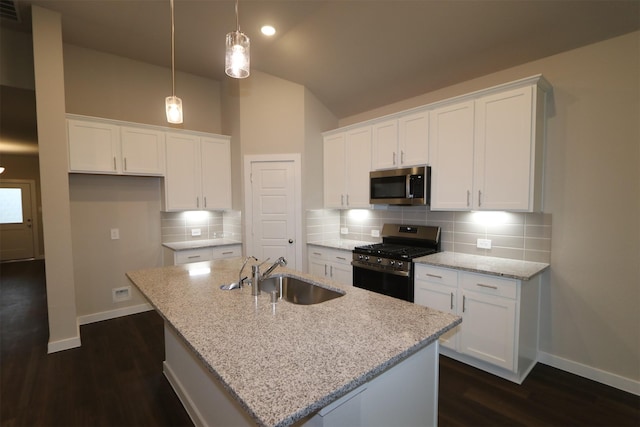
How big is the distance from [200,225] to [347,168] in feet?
7.51

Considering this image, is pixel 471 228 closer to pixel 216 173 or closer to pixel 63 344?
pixel 216 173

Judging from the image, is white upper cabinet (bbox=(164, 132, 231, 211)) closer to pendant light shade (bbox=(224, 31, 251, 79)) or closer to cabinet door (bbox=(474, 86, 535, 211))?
pendant light shade (bbox=(224, 31, 251, 79))

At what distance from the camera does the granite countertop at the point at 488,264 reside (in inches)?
91.9

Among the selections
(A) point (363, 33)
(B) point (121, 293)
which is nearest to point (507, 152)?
(A) point (363, 33)

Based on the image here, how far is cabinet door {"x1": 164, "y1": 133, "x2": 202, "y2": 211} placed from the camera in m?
3.87

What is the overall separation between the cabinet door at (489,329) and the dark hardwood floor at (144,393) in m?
0.19

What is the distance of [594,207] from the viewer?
240 cm

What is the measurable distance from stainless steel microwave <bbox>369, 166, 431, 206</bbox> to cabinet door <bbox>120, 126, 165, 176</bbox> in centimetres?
267

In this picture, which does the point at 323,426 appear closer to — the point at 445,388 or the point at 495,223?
the point at 445,388

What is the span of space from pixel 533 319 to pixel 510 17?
2.49 metres

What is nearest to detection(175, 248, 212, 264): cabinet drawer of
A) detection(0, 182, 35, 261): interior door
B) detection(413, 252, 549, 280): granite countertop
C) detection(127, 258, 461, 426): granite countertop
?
detection(127, 258, 461, 426): granite countertop

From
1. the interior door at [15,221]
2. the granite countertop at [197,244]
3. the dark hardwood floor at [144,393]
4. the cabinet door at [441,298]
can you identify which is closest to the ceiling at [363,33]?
the cabinet door at [441,298]

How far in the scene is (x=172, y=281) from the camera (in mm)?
2074

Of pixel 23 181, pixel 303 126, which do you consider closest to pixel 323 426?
pixel 303 126
